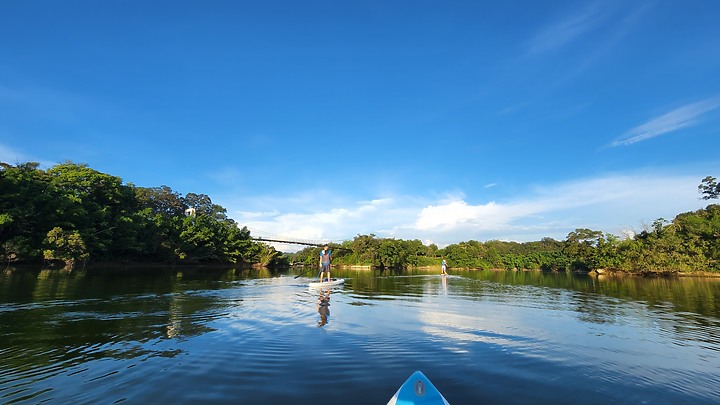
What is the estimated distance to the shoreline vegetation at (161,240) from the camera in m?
31.5

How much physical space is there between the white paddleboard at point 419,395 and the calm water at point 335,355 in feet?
3.14

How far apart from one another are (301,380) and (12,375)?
371 cm

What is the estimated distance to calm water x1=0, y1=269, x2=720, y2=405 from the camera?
4277 mm

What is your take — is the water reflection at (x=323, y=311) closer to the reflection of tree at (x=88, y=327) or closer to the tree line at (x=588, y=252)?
the reflection of tree at (x=88, y=327)

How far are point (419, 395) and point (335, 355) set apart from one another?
3035mm

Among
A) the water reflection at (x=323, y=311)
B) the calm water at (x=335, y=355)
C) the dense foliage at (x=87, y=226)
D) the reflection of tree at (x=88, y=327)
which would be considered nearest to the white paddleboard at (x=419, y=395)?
the calm water at (x=335, y=355)

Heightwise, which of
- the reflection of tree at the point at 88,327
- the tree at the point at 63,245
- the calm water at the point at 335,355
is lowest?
the calm water at the point at 335,355

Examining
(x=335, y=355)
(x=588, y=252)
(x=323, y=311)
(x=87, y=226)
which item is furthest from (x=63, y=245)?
(x=588, y=252)

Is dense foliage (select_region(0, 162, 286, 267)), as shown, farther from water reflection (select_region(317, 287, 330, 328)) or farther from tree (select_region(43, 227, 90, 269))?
water reflection (select_region(317, 287, 330, 328))

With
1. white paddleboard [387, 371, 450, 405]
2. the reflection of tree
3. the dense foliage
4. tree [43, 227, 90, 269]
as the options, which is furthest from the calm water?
the dense foliage

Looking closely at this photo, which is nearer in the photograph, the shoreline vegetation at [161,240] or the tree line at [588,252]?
the shoreline vegetation at [161,240]

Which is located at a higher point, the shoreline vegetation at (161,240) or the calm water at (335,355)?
the shoreline vegetation at (161,240)

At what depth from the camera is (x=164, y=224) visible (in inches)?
1921

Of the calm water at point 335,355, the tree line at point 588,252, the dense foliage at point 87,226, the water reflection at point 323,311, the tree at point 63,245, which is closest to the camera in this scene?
the calm water at point 335,355
